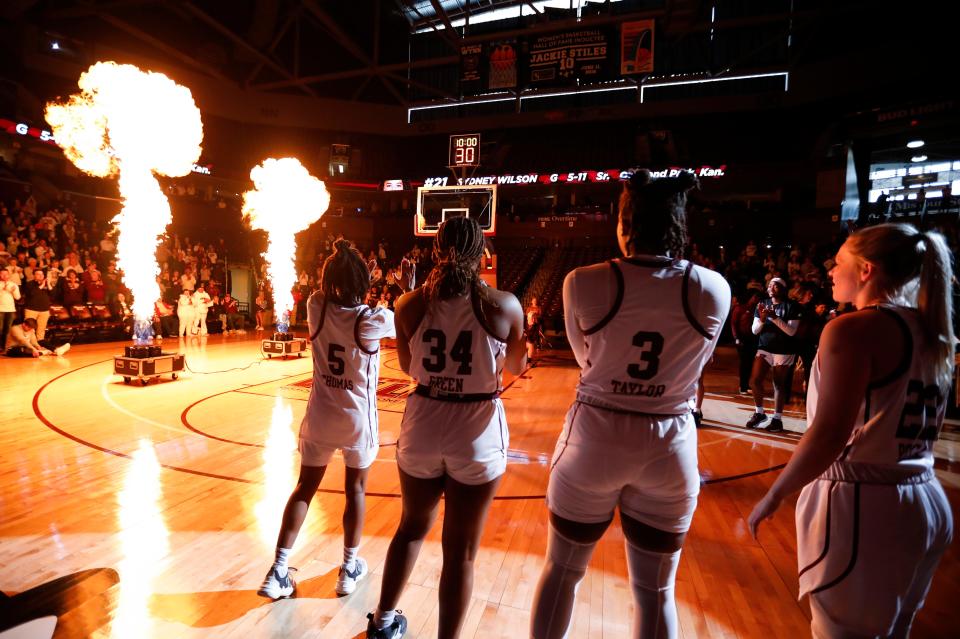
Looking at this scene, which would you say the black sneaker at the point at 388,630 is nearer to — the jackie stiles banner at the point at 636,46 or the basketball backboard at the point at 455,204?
the basketball backboard at the point at 455,204

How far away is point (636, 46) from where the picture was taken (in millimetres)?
13641

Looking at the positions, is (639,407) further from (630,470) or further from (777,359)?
(777,359)

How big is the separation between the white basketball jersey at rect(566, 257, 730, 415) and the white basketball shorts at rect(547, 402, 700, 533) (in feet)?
0.20

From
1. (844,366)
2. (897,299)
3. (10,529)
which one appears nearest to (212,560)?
(10,529)

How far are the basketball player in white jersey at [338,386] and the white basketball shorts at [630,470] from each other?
133 centimetres

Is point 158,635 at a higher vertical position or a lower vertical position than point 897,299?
lower

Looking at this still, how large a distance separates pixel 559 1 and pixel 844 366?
2206 cm

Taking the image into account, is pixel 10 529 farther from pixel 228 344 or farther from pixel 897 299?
pixel 228 344

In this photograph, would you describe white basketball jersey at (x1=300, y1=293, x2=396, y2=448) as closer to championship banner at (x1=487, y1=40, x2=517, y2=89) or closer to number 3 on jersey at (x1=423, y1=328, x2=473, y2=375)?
number 3 on jersey at (x1=423, y1=328, x2=473, y2=375)

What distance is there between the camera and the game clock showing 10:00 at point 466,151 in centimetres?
1198

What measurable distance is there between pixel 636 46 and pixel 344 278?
1422 cm

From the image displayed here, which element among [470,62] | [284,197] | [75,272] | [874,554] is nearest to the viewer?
[874,554]

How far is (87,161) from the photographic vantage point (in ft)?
35.1

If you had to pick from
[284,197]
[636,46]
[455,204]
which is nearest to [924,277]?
[455,204]
